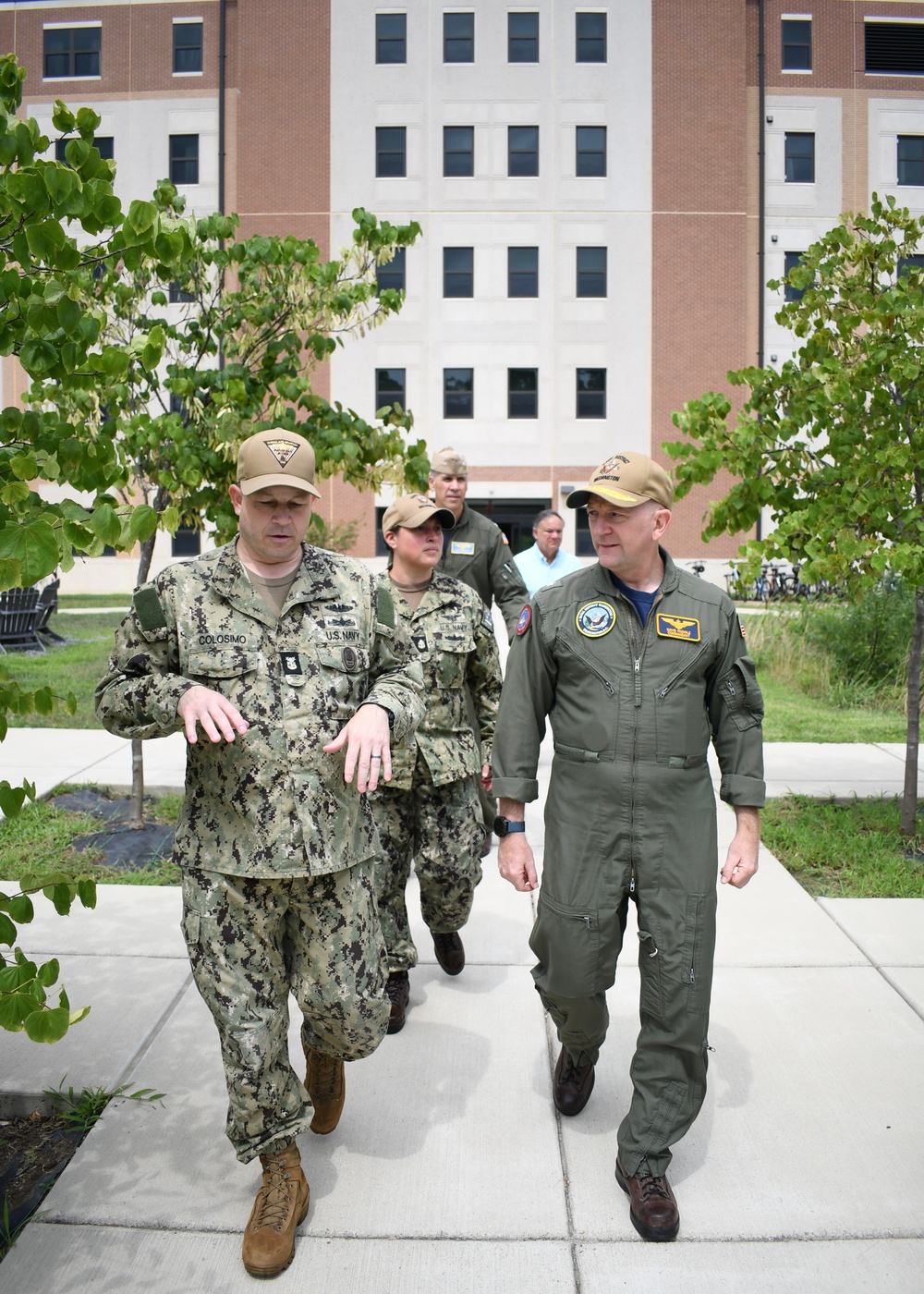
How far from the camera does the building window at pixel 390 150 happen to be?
31.7 meters

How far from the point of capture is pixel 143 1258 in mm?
3080

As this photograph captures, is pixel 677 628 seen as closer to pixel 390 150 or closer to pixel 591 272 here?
pixel 591 272

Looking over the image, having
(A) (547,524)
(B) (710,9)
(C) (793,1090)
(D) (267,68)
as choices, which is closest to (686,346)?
(B) (710,9)

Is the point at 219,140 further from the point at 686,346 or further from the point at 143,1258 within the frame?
the point at 143,1258

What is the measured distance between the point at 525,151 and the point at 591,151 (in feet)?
6.07

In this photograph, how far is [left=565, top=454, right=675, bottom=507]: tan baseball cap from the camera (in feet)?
11.1

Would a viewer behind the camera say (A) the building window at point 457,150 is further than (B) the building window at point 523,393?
No

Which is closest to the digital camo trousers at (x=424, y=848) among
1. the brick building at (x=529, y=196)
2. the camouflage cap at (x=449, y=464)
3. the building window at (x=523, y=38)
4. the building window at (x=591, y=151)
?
A: the camouflage cap at (x=449, y=464)

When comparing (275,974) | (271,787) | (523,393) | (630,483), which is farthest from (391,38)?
(275,974)

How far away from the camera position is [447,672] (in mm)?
4672

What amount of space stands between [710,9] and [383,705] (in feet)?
113

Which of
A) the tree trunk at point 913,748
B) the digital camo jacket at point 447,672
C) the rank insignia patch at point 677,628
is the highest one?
the rank insignia patch at point 677,628

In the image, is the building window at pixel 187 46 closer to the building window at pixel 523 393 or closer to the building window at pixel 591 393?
the building window at pixel 523 393

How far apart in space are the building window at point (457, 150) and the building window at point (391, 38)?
2.35 metres
